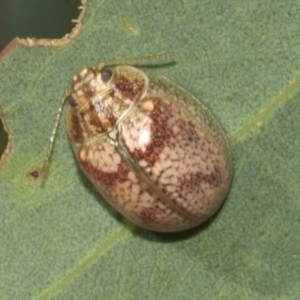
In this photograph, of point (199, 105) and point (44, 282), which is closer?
point (199, 105)

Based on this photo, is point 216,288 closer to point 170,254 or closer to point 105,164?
point 170,254

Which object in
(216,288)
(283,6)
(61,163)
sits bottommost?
(216,288)

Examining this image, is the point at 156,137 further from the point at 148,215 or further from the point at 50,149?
the point at 50,149

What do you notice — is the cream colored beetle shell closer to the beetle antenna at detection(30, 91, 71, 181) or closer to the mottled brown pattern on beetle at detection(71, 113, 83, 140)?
the mottled brown pattern on beetle at detection(71, 113, 83, 140)

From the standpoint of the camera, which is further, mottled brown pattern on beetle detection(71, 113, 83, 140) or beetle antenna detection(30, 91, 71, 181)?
beetle antenna detection(30, 91, 71, 181)

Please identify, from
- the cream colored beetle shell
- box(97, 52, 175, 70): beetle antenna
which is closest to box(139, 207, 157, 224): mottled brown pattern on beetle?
the cream colored beetle shell

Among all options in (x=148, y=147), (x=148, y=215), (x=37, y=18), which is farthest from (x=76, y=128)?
(x=37, y=18)

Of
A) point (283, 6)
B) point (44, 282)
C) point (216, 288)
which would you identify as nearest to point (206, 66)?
point (283, 6)
